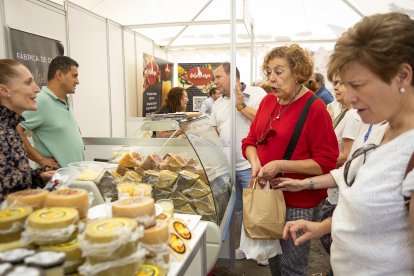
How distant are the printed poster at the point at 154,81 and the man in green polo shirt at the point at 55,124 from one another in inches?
112

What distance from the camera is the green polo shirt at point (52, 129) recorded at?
9.04 ft

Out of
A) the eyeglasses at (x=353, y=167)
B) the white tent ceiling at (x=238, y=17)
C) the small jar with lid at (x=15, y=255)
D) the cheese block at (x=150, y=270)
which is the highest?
the white tent ceiling at (x=238, y=17)

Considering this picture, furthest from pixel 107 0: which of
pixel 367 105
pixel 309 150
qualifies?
pixel 367 105

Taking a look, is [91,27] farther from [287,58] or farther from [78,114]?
[287,58]

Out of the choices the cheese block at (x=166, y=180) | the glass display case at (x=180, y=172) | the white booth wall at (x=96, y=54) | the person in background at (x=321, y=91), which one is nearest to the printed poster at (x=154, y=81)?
the white booth wall at (x=96, y=54)

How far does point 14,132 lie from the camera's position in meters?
1.62

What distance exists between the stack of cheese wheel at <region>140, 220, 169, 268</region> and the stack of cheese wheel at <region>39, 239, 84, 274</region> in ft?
0.57

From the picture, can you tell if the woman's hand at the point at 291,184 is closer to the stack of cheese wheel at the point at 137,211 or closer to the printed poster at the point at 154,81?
the stack of cheese wheel at the point at 137,211

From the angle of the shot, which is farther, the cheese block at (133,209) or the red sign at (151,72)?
the red sign at (151,72)

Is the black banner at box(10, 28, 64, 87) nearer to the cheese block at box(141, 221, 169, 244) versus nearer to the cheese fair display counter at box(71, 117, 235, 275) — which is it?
the cheese fair display counter at box(71, 117, 235, 275)

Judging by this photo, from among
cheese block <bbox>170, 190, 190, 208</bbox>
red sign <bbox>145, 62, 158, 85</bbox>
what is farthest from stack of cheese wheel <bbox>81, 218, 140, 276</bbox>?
red sign <bbox>145, 62, 158, 85</bbox>

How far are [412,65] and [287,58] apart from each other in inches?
39.9

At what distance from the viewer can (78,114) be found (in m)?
4.20

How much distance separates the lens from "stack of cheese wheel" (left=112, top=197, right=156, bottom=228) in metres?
0.89
